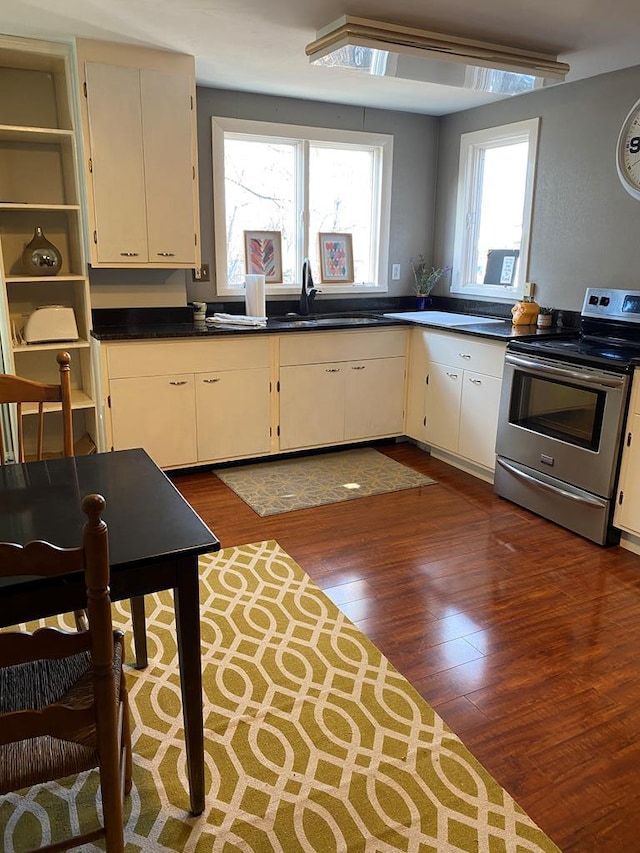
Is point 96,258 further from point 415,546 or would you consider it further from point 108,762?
point 108,762

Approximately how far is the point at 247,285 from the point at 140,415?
3.77ft

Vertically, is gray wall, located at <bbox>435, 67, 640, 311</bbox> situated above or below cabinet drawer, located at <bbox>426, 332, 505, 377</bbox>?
above

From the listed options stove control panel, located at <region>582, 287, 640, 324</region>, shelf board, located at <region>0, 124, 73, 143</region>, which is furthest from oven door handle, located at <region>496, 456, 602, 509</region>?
shelf board, located at <region>0, 124, 73, 143</region>

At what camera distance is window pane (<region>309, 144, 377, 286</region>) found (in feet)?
15.2

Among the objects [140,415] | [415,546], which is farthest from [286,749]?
[140,415]

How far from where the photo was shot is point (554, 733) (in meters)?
1.90

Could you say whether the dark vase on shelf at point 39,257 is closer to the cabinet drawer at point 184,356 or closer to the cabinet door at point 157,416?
the cabinet drawer at point 184,356

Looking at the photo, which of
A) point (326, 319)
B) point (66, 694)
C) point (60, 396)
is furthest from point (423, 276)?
point (66, 694)

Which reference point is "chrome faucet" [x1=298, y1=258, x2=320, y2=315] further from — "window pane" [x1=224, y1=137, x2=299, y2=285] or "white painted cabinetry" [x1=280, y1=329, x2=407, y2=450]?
"white painted cabinetry" [x1=280, y1=329, x2=407, y2=450]

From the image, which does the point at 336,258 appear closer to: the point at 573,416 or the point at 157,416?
the point at 157,416

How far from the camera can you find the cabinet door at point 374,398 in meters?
4.30

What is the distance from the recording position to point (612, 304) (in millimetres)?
3506

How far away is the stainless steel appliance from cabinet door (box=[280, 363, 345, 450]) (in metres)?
1.11

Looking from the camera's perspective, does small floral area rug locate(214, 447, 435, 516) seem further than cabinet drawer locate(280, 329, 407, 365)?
No
